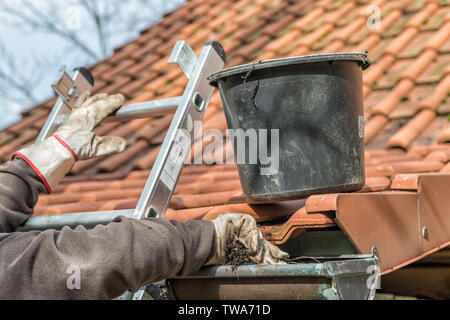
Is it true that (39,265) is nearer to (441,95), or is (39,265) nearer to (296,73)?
(296,73)

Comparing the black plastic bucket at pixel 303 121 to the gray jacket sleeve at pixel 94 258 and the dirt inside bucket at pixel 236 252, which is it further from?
the gray jacket sleeve at pixel 94 258

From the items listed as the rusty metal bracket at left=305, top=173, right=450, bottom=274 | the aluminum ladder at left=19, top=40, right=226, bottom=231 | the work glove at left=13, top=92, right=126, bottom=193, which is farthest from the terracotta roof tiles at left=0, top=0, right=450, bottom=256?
the work glove at left=13, top=92, right=126, bottom=193

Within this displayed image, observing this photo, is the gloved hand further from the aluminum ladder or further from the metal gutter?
the aluminum ladder

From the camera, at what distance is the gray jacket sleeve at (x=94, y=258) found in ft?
4.41

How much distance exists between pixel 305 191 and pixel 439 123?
4.25 feet

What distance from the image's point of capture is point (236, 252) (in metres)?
1.64

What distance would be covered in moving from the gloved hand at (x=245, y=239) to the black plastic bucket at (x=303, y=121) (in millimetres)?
182

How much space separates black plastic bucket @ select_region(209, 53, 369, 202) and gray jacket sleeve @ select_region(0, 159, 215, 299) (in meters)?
0.42

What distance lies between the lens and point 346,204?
157 centimetres

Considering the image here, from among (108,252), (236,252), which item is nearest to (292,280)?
(236,252)

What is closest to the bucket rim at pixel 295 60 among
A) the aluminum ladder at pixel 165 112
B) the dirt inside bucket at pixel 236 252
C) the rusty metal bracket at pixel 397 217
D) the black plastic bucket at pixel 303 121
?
the black plastic bucket at pixel 303 121

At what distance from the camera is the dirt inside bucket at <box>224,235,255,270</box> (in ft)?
5.31
